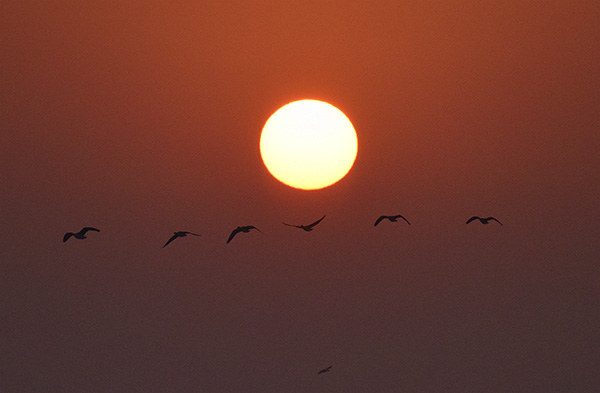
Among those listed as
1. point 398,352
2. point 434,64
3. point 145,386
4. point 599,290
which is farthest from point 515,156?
point 145,386

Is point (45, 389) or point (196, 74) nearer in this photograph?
point (196, 74)

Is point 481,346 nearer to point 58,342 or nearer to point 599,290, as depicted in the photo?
point 599,290

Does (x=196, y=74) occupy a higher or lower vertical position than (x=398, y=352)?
higher

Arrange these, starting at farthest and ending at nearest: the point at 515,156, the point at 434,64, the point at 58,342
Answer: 1. the point at 58,342
2. the point at 515,156
3. the point at 434,64

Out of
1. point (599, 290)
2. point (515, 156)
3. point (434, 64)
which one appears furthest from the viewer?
point (599, 290)

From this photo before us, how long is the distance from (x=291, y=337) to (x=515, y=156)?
12.8 m

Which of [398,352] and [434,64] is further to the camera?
[398,352]

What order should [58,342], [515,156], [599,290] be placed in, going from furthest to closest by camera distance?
[58,342] → [599,290] → [515,156]

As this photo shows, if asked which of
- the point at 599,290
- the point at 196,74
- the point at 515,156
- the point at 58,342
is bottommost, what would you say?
the point at 58,342

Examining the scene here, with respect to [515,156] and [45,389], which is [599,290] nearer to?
[515,156]

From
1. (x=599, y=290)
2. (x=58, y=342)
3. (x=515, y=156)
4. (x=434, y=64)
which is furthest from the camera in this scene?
(x=58, y=342)

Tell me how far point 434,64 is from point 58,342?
21.0 meters

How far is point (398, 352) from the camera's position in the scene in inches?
1323

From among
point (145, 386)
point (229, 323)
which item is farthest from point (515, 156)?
point (145, 386)
